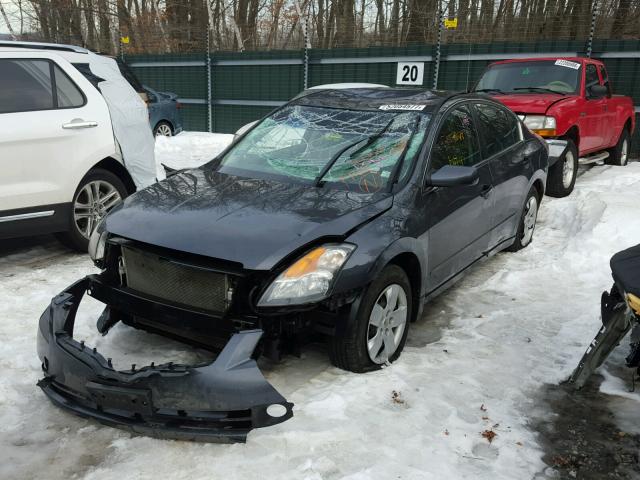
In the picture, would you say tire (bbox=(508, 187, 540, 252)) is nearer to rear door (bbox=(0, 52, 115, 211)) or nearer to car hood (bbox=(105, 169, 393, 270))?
car hood (bbox=(105, 169, 393, 270))

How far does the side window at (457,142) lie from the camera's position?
167 inches

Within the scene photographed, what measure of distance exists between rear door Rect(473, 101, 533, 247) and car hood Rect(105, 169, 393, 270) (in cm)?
172

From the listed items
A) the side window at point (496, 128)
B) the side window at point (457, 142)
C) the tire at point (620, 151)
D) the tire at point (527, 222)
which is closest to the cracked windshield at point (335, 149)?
the side window at point (457, 142)

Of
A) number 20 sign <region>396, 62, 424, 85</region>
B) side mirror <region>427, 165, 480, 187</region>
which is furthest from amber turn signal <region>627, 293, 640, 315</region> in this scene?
number 20 sign <region>396, 62, 424, 85</region>

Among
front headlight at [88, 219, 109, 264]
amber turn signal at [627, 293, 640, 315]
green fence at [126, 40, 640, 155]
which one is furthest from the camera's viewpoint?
green fence at [126, 40, 640, 155]

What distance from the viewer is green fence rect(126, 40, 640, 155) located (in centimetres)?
1208

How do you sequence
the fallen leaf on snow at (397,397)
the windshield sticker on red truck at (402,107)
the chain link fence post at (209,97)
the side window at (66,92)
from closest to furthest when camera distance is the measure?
the fallen leaf on snow at (397,397) < the windshield sticker on red truck at (402,107) < the side window at (66,92) < the chain link fence post at (209,97)

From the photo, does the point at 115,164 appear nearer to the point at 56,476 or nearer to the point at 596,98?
the point at 56,476

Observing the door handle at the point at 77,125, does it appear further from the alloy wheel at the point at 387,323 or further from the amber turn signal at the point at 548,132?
the amber turn signal at the point at 548,132

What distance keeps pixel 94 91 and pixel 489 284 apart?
159 inches

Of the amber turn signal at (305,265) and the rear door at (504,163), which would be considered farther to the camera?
the rear door at (504,163)

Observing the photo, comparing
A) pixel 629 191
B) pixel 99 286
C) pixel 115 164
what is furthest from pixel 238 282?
pixel 629 191

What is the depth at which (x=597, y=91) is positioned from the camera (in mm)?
8773

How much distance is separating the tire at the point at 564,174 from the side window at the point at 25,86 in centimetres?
596
